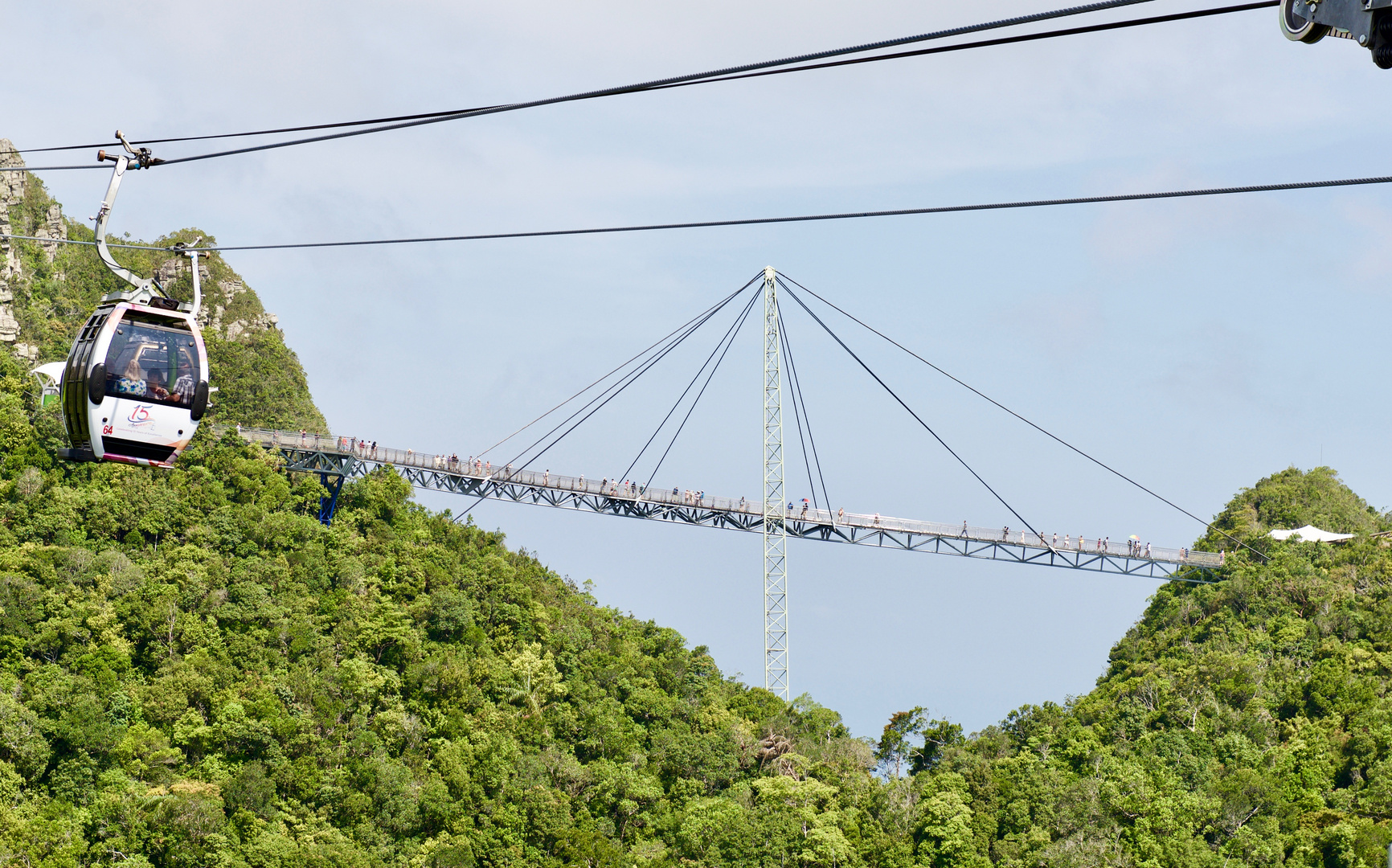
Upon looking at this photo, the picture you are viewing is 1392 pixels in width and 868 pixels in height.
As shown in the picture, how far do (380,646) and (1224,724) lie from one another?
1286 inches

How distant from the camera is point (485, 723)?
57688mm

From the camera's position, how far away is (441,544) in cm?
6738

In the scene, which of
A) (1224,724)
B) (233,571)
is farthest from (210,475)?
(1224,724)

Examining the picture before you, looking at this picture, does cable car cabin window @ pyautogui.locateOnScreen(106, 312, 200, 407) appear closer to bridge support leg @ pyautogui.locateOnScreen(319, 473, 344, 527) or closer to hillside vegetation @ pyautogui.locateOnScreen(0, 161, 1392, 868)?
hillside vegetation @ pyautogui.locateOnScreen(0, 161, 1392, 868)

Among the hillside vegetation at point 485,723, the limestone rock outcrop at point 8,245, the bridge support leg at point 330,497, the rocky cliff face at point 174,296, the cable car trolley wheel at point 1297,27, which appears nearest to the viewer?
the cable car trolley wheel at point 1297,27

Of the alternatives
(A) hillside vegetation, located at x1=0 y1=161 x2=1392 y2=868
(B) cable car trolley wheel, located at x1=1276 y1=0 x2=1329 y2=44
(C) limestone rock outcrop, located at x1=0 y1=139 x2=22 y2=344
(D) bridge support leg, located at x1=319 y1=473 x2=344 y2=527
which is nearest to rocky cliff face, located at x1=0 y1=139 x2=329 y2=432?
(C) limestone rock outcrop, located at x1=0 y1=139 x2=22 y2=344

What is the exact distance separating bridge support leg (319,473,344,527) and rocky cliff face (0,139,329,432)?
29.5 feet

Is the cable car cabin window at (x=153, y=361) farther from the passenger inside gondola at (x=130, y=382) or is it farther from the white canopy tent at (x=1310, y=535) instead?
the white canopy tent at (x=1310, y=535)

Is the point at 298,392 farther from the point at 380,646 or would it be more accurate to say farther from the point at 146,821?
the point at 146,821

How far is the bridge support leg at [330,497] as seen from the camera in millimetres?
65375

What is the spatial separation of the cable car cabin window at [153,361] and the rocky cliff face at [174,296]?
163 ft

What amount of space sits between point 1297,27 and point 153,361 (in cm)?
1770

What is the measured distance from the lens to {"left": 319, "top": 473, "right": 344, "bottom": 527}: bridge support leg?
6538 cm

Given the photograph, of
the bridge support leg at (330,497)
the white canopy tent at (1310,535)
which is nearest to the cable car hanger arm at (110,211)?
the bridge support leg at (330,497)
